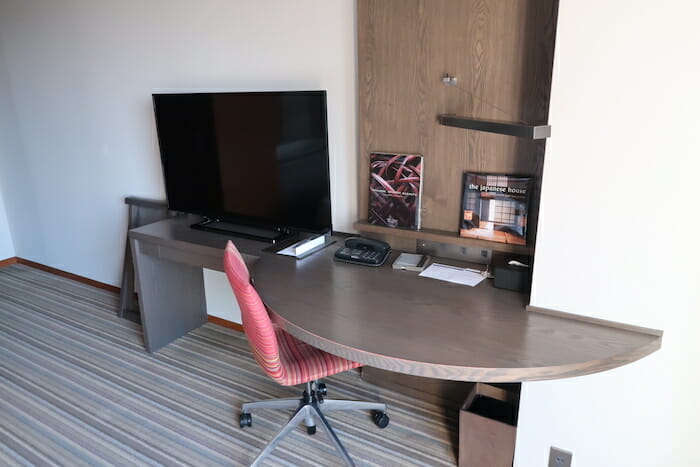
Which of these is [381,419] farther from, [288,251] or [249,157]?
[249,157]

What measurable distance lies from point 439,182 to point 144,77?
6.46 feet

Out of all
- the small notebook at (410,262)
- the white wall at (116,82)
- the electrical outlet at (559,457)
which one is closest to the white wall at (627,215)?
the electrical outlet at (559,457)

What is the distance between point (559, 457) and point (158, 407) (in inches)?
69.2

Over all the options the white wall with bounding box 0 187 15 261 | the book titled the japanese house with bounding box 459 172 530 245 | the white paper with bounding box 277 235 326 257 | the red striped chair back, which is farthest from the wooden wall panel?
the white wall with bounding box 0 187 15 261

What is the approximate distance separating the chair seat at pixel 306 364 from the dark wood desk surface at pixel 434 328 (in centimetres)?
27

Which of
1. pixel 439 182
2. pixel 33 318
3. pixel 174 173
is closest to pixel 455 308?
pixel 439 182

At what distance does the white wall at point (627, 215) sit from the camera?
1.28m

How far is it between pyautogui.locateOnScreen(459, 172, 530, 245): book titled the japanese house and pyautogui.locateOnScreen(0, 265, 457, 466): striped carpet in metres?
0.87

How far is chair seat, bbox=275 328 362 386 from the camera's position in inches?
69.9

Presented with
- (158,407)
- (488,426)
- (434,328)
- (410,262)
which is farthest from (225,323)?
(434,328)

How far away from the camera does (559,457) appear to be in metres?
1.65

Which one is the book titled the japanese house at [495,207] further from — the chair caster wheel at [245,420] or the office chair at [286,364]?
the chair caster wheel at [245,420]

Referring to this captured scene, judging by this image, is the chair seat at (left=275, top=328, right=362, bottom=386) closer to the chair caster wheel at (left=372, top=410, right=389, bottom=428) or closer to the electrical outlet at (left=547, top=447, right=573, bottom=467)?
the chair caster wheel at (left=372, top=410, right=389, bottom=428)

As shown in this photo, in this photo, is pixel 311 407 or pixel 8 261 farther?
pixel 8 261
